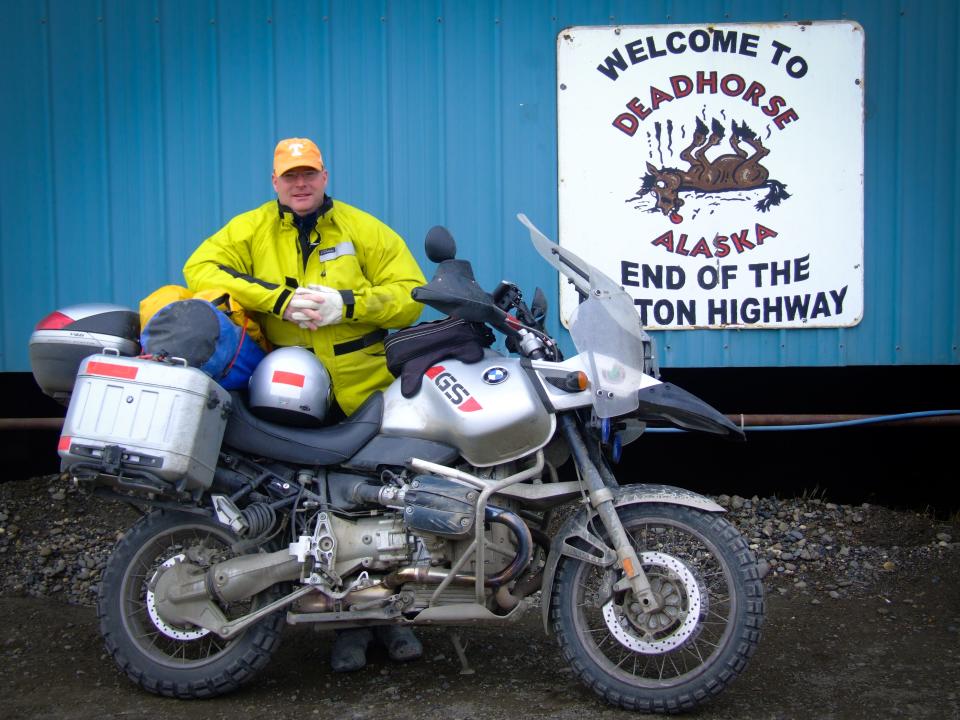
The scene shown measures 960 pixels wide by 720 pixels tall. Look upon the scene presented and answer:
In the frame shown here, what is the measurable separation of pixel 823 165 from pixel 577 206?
119 centimetres

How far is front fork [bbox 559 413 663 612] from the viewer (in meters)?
3.41

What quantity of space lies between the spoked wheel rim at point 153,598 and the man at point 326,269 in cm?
57

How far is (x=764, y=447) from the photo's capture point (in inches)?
243

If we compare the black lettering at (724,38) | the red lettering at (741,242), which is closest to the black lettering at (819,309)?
the red lettering at (741,242)

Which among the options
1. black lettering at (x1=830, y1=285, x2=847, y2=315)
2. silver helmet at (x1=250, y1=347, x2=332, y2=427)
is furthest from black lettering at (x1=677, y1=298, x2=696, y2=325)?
silver helmet at (x1=250, y1=347, x2=332, y2=427)

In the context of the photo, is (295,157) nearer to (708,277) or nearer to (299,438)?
(299,438)

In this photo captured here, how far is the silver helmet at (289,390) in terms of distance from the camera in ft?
12.1

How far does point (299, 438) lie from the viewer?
A: 374 cm

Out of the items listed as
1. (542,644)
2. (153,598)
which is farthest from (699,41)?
→ (153,598)

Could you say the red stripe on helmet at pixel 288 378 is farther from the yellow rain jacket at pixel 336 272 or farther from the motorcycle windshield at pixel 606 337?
the motorcycle windshield at pixel 606 337

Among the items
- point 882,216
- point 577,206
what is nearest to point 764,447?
point 882,216

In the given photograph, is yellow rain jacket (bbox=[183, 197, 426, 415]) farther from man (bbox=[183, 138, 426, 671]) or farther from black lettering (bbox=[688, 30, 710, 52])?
black lettering (bbox=[688, 30, 710, 52])

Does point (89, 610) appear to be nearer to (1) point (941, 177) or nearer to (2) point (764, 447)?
(2) point (764, 447)

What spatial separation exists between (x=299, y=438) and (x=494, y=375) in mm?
754
